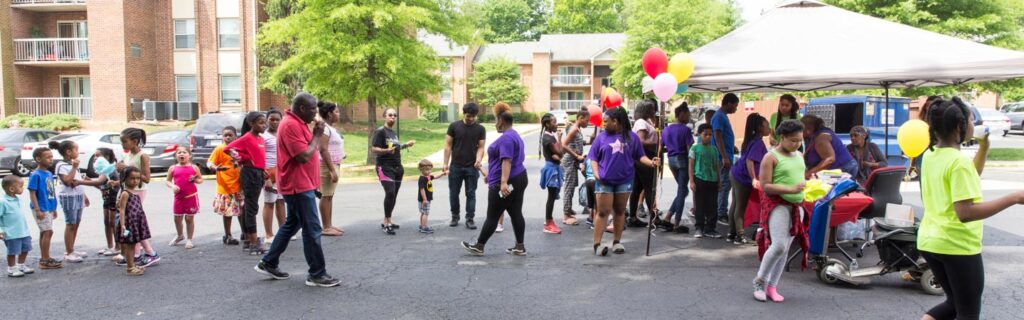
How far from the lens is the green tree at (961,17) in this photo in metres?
18.8

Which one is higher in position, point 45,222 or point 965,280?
point 965,280

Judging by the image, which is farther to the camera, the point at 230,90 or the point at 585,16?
the point at 585,16

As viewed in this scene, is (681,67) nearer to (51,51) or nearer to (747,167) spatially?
(747,167)

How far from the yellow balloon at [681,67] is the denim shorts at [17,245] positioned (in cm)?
668

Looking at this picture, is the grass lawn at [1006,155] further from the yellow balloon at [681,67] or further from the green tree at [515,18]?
the green tree at [515,18]

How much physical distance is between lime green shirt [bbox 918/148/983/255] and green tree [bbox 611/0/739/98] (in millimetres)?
29425

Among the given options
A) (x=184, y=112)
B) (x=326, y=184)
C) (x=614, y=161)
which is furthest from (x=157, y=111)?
(x=614, y=161)

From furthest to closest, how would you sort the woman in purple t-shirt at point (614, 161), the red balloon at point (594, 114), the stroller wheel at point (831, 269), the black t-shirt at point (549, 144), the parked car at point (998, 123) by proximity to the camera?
1. the parked car at point (998, 123)
2. the red balloon at point (594, 114)
3. the black t-shirt at point (549, 144)
4. the woman in purple t-shirt at point (614, 161)
5. the stroller wheel at point (831, 269)

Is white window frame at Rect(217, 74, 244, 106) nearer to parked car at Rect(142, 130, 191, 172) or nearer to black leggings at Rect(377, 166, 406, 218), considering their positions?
parked car at Rect(142, 130, 191, 172)

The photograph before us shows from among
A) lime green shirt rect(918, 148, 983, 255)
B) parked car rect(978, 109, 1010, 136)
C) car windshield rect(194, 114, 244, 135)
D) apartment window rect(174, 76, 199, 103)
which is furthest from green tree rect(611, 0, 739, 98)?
lime green shirt rect(918, 148, 983, 255)

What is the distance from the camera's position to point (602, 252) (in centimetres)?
679

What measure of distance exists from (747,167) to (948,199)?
11.0ft

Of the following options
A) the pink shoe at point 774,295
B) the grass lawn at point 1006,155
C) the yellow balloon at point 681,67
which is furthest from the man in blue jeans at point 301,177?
the grass lawn at point 1006,155

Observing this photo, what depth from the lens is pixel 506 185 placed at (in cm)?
654
